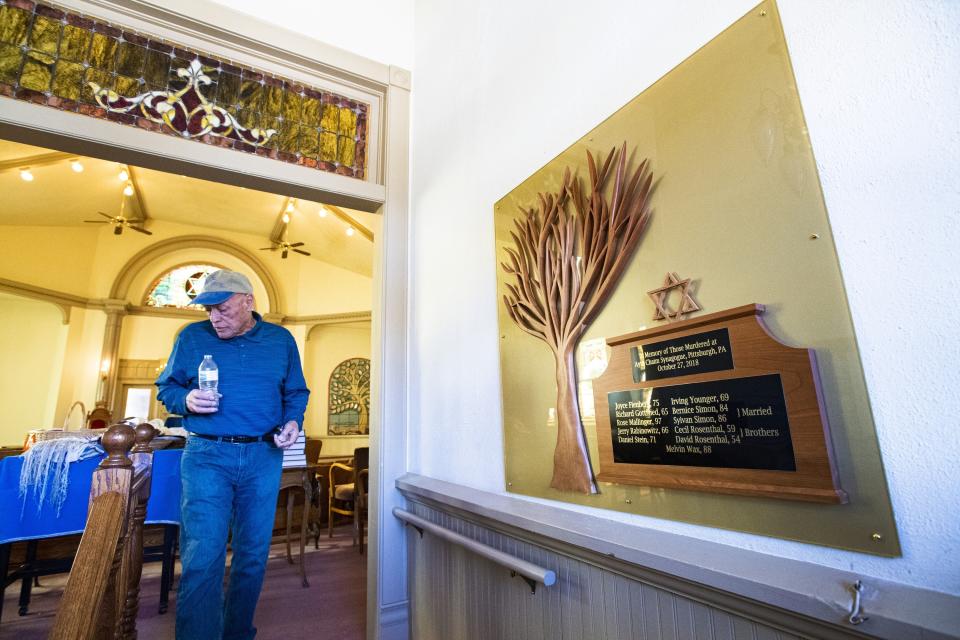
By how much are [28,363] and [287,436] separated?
912 centimetres

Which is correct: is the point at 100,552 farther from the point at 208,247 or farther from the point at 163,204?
the point at 208,247

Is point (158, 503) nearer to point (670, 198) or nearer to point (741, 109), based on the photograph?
point (670, 198)

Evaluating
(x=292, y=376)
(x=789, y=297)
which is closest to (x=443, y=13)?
(x=292, y=376)

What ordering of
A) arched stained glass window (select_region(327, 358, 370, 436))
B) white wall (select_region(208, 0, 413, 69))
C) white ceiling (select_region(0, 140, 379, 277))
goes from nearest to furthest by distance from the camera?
1. white wall (select_region(208, 0, 413, 69))
2. white ceiling (select_region(0, 140, 379, 277))
3. arched stained glass window (select_region(327, 358, 370, 436))

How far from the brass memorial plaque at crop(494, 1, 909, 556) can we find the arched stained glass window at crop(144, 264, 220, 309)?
9.59m

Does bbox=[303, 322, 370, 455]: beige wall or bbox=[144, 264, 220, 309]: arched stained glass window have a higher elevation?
bbox=[144, 264, 220, 309]: arched stained glass window

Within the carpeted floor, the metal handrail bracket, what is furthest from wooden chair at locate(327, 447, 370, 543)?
the metal handrail bracket

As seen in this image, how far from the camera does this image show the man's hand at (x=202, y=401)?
6.83 ft

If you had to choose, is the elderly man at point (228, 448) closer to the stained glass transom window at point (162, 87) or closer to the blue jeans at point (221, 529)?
the blue jeans at point (221, 529)

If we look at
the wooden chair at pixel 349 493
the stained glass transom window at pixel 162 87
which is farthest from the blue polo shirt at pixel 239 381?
the wooden chair at pixel 349 493

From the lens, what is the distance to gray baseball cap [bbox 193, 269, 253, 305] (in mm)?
2223

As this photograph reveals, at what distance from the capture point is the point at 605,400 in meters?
1.33

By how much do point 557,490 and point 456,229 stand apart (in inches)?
52.3

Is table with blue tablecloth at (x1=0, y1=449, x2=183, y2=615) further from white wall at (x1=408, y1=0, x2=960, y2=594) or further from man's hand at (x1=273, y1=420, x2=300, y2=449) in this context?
white wall at (x1=408, y1=0, x2=960, y2=594)
